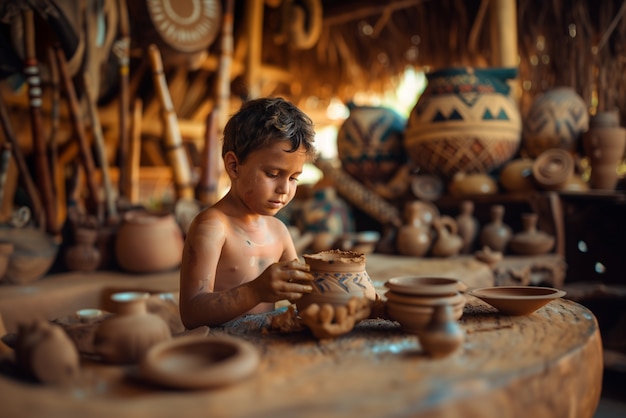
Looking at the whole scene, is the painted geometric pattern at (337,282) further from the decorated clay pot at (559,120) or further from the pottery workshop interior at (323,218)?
the decorated clay pot at (559,120)

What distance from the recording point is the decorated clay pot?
3.97 metres

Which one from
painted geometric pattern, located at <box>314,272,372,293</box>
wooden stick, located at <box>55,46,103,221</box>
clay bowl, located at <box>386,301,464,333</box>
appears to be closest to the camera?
clay bowl, located at <box>386,301,464,333</box>

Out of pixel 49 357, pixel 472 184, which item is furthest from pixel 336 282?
pixel 472 184

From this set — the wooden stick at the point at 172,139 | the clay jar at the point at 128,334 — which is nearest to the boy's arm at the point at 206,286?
the clay jar at the point at 128,334

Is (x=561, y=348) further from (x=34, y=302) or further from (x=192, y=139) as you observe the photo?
(x=192, y=139)

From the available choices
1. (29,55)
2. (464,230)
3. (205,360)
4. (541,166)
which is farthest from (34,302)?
(541,166)

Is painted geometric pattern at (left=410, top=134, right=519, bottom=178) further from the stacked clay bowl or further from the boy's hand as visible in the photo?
the boy's hand

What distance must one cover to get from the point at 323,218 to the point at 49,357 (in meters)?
3.38

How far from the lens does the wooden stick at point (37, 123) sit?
3.31 meters

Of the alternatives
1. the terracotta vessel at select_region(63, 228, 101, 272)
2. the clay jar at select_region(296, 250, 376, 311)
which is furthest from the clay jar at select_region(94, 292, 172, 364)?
the terracotta vessel at select_region(63, 228, 101, 272)

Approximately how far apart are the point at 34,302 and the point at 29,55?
174 centimetres

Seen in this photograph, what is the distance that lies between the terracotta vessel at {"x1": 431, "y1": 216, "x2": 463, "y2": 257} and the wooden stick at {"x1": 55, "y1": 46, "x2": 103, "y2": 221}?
2.50 metres

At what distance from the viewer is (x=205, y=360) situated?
1.08 m

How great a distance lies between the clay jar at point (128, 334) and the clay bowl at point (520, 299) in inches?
38.8
